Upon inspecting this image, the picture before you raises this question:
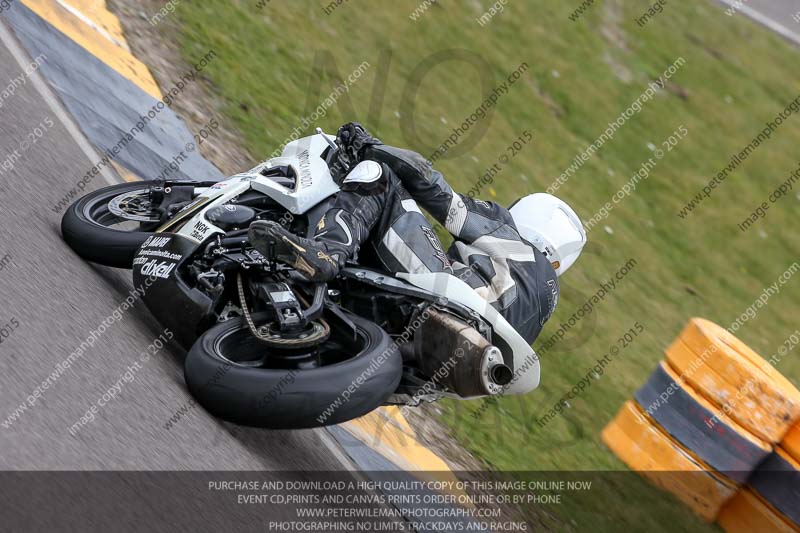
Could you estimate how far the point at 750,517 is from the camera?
698 centimetres

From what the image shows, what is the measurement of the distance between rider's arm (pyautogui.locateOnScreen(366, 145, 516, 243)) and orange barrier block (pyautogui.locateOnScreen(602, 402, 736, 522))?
225cm

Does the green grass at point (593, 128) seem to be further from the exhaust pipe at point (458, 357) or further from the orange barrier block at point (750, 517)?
the exhaust pipe at point (458, 357)

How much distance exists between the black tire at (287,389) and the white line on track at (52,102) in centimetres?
278

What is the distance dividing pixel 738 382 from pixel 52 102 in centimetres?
513

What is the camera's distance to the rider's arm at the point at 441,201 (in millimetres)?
5641

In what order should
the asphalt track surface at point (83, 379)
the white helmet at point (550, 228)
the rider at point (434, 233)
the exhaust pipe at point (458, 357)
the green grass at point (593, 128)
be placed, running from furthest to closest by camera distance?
the green grass at point (593, 128), the white helmet at point (550, 228), the rider at point (434, 233), the exhaust pipe at point (458, 357), the asphalt track surface at point (83, 379)

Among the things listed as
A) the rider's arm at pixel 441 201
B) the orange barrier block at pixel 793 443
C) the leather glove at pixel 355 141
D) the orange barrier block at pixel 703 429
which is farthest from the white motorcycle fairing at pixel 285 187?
the orange barrier block at pixel 793 443

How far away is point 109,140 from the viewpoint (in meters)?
7.61

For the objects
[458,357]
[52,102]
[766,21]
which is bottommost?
[52,102]

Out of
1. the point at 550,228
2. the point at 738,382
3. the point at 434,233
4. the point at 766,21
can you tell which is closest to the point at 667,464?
the point at 738,382

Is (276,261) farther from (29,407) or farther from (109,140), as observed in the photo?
(109,140)

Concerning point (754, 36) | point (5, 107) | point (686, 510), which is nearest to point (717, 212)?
point (754, 36)

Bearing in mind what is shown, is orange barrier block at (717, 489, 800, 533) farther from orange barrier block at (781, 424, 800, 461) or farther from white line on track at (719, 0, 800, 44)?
white line on track at (719, 0, 800, 44)

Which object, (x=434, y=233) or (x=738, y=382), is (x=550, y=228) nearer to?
(x=434, y=233)
